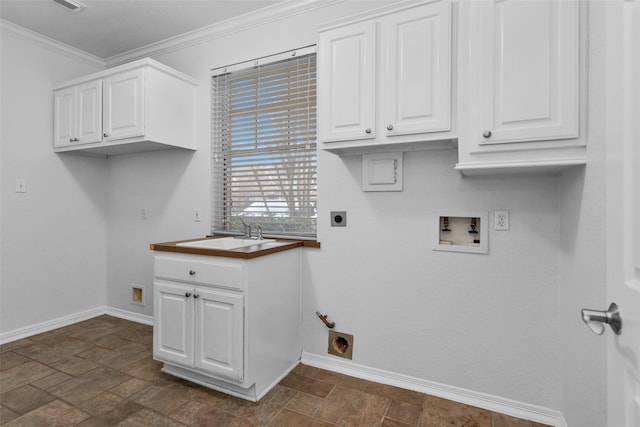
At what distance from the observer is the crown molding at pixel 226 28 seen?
2.40m

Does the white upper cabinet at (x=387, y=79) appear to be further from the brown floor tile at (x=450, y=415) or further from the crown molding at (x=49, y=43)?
the crown molding at (x=49, y=43)

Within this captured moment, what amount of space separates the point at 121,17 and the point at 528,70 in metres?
2.88

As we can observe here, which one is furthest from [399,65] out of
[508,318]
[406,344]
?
[406,344]

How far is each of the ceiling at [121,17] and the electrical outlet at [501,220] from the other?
2102 mm

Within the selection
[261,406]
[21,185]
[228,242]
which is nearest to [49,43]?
[21,185]

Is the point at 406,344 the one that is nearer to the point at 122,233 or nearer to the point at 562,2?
the point at 562,2

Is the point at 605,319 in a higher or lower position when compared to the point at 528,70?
lower

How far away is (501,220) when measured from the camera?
1.85m

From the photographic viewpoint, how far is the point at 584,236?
1363 mm

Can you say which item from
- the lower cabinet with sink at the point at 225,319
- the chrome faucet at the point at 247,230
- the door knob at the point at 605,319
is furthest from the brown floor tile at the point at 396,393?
the door knob at the point at 605,319

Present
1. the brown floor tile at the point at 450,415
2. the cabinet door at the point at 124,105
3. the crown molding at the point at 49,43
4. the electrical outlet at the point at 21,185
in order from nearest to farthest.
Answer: the brown floor tile at the point at 450,415, the cabinet door at the point at 124,105, the crown molding at the point at 49,43, the electrical outlet at the point at 21,185

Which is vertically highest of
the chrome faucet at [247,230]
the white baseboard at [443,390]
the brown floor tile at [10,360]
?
the chrome faucet at [247,230]

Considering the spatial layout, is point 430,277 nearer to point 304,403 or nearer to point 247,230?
point 304,403

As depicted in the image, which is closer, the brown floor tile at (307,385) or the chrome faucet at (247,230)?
the brown floor tile at (307,385)
